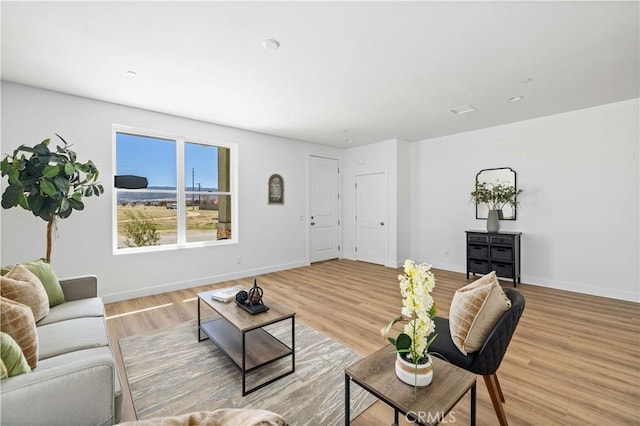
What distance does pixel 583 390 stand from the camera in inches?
75.5

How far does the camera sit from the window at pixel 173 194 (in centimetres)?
385

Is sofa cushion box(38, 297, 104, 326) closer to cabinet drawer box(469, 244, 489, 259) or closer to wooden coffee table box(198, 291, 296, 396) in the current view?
wooden coffee table box(198, 291, 296, 396)

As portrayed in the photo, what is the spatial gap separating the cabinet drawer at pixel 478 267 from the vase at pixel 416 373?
13.0 feet

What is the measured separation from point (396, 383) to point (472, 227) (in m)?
4.56

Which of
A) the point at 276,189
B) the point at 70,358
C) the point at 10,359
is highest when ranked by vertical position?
the point at 276,189

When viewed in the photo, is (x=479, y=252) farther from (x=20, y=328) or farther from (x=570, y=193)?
(x=20, y=328)

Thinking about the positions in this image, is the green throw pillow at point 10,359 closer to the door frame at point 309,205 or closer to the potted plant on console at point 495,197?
the door frame at point 309,205

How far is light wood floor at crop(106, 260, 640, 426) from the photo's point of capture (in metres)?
1.75

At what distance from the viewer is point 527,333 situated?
2750 millimetres

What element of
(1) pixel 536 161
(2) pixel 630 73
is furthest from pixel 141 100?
(1) pixel 536 161

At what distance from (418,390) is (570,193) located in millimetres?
4496

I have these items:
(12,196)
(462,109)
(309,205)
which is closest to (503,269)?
(462,109)

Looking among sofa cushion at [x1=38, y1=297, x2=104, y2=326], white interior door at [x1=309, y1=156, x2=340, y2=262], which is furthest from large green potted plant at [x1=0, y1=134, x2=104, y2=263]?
white interior door at [x1=309, y1=156, x2=340, y2=262]

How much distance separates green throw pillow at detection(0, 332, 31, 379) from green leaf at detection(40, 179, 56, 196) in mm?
1847
